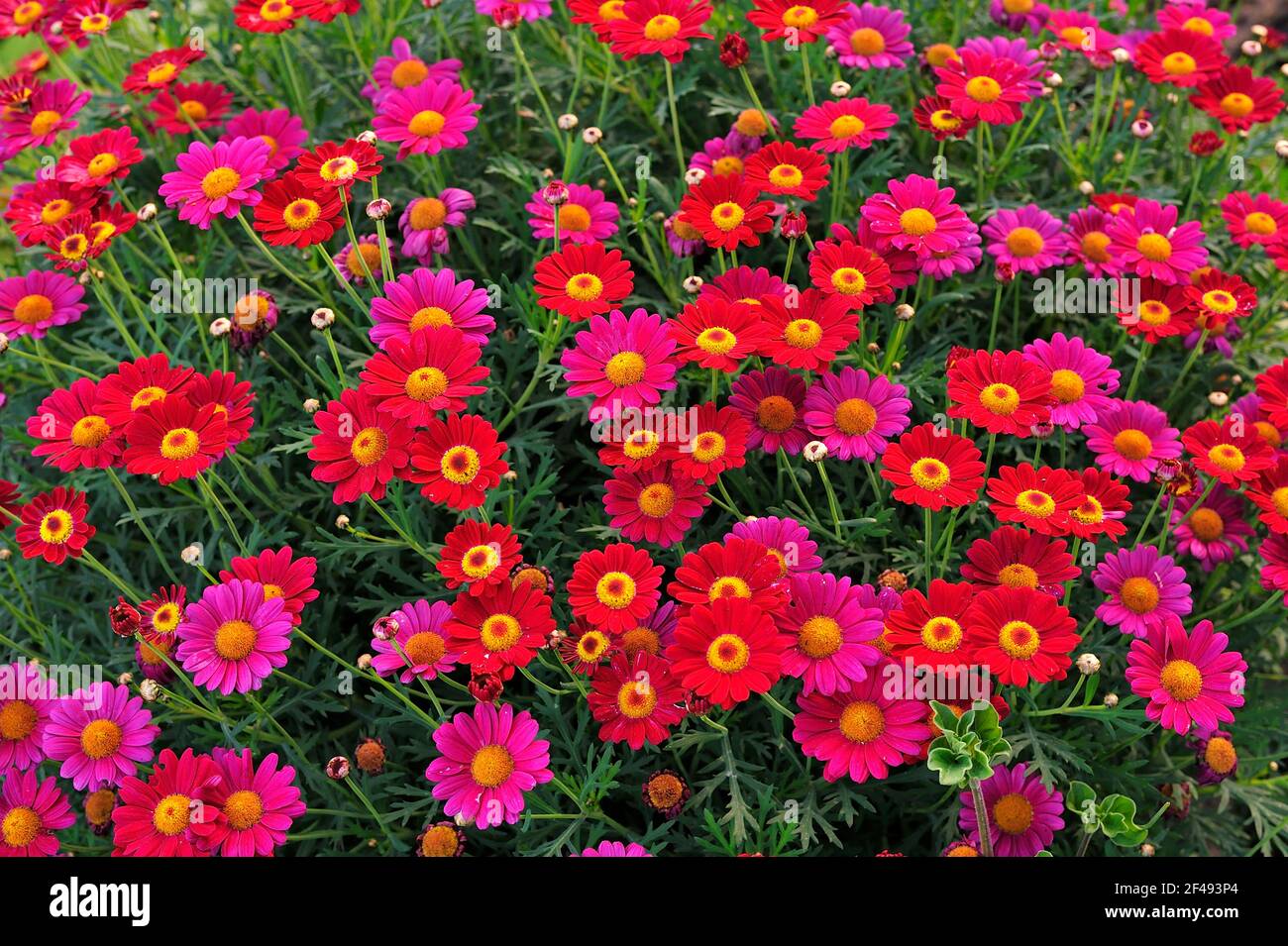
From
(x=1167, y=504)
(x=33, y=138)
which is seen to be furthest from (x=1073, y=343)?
(x=33, y=138)

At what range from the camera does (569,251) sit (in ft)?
8.88

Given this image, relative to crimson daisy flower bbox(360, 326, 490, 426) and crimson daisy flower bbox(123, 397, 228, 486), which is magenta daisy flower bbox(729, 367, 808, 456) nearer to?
crimson daisy flower bbox(360, 326, 490, 426)

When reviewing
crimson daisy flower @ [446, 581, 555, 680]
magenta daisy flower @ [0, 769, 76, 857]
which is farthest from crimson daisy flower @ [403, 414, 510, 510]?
magenta daisy flower @ [0, 769, 76, 857]

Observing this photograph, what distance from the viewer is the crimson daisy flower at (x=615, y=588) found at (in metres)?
2.36

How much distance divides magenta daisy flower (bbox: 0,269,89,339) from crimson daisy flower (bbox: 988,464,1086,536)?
95.4 inches

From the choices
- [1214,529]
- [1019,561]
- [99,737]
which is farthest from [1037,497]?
[99,737]

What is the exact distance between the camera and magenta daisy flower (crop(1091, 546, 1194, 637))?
2588 mm

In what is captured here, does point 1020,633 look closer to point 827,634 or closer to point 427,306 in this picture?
point 827,634

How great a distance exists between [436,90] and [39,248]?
1651mm

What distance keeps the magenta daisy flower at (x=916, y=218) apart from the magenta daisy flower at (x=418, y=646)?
1406mm

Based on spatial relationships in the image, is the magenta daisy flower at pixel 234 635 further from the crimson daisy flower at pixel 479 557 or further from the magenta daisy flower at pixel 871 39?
the magenta daisy flower at pixel 871 39

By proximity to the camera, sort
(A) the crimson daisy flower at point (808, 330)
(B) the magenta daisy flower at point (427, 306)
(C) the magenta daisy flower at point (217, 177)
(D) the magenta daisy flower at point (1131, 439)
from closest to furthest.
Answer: (A) the crimson daisy flower at point (808, 330) < (B) the magenta daisy flower at point (427, 306) < (D) the magenta daisy flower at point (1131, 439) < (C) the magenta daisy flower at point (217, 177)

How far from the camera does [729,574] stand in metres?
2.35

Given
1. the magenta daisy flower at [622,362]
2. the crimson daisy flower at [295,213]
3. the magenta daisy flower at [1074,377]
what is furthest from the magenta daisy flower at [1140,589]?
the crimson daisy flower at [295,213]
